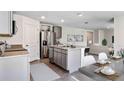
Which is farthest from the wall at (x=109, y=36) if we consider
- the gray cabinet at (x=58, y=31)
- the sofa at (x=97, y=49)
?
the gray cabinet at (x=58, y=31)

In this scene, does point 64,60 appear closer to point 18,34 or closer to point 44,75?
point 44,75


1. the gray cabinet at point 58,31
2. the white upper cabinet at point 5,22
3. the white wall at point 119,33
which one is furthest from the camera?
the gray cabinet at point 58,31

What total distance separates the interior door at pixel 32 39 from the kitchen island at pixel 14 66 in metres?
2.62

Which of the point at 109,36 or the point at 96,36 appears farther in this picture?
the point at 96,36

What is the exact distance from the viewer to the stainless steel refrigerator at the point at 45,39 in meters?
5.69

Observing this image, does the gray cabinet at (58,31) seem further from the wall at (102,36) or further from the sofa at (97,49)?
the wall at (102,36)

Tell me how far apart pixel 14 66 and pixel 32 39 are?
3.15 meters

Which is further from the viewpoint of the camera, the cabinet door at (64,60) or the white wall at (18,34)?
the white wall at (18,34)

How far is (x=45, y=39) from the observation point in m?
5.84

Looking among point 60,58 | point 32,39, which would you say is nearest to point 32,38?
point 32,39
